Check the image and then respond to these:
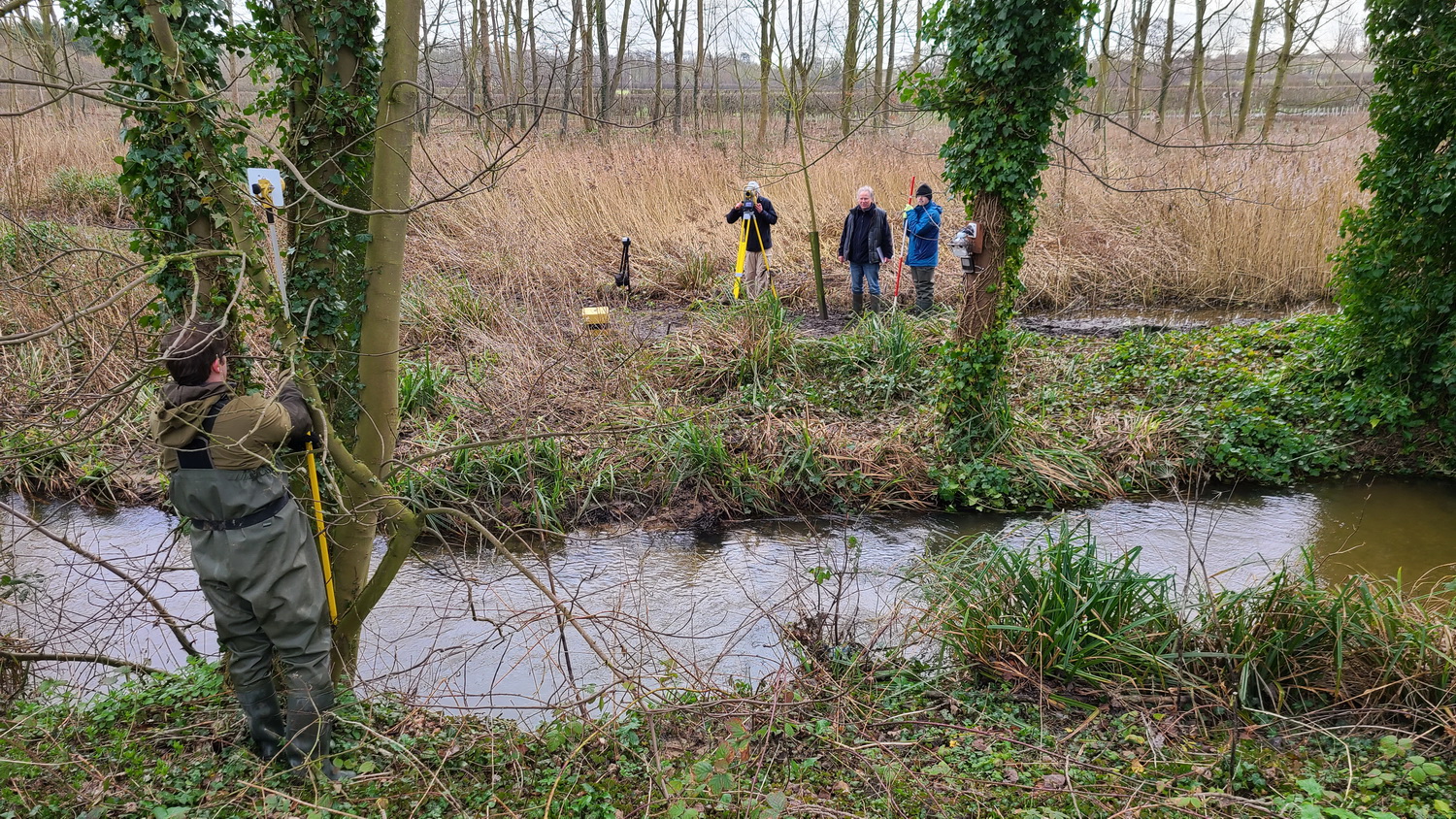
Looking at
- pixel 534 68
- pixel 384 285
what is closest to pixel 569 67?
pixel 384 285

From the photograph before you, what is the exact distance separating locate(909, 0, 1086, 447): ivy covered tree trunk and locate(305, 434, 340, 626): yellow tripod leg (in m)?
5.02

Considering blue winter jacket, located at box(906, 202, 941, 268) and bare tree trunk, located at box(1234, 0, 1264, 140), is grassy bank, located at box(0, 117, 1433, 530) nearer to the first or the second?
blue winter jacket, located at box(906, 202, 941, 268)

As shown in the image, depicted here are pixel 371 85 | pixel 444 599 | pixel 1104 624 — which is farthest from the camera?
pixel 444 599

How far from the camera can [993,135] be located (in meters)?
6.54

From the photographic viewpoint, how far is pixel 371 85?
150 inches

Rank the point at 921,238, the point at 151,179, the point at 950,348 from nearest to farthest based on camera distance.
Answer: the point at 151,179 < the point at 950,348 < the point at 921,238

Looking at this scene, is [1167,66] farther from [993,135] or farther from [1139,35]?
[993,135]

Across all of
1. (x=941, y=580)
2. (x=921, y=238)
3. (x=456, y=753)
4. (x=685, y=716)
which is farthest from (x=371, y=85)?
(x=921, y=238)

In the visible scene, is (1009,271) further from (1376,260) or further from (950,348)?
(1376,260)

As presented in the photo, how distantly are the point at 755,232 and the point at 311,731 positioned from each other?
8444 millimetres

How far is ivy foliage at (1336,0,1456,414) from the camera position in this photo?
21.8ft

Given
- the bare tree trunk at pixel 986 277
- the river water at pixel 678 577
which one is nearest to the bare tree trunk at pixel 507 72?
the river water at pixel 678 577

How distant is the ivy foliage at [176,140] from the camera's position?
3014mm

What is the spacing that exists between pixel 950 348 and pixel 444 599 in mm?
4327
